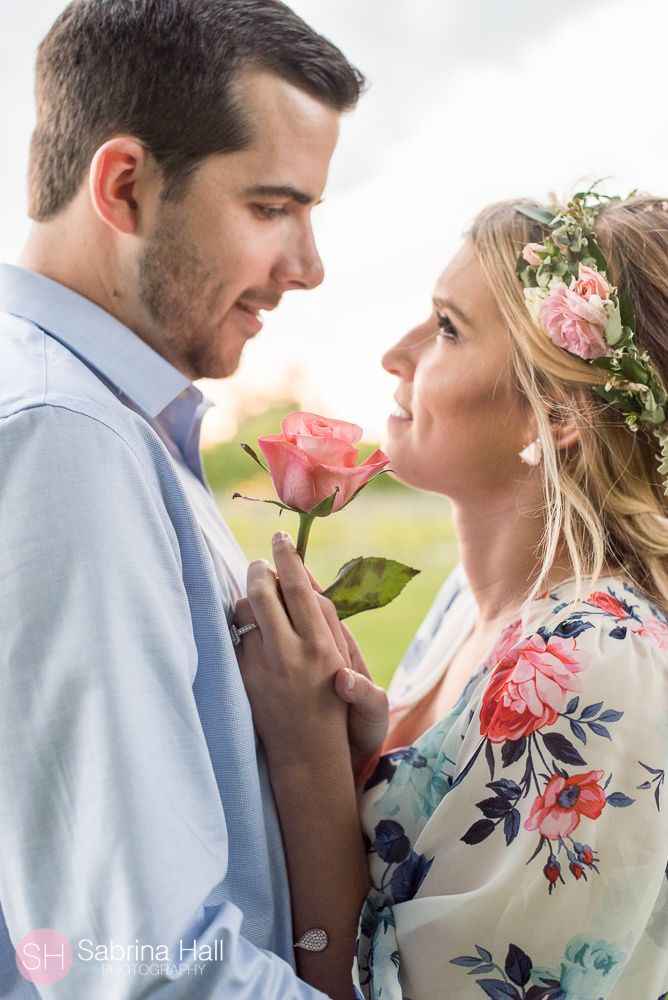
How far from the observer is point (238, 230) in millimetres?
1020

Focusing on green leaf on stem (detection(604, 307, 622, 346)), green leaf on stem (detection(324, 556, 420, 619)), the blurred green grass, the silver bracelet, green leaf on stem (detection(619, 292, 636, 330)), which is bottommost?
the blurred green grass

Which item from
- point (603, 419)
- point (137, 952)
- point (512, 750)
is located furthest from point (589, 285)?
point (137, 952)

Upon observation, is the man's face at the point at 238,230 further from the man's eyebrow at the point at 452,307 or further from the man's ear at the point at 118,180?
the man's eyebrow at the point at 452,307

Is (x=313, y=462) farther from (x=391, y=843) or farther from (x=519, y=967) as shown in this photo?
(x=519, y=967)

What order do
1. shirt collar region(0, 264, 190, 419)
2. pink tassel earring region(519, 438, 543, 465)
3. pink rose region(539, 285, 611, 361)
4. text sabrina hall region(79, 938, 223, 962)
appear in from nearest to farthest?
text sabrina hall region(79, 938, 223, 962) < shirt collar region(0, 264, 190, 419) < pink rose region(539, 285, 611, 361) < pink tassel earring region(519, 438, 543, 465)

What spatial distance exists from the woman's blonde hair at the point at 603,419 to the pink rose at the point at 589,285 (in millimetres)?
71

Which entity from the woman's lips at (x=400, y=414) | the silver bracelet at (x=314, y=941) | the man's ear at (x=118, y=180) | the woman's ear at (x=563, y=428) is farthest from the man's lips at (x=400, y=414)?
the silver bracelet at (x=314, y=941)

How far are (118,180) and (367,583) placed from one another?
0.63 m

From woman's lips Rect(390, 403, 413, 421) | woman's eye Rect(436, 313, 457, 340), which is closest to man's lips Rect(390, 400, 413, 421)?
woman's lips Rect(390, 403, 413, 421)

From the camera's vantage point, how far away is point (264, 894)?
0.87 metres

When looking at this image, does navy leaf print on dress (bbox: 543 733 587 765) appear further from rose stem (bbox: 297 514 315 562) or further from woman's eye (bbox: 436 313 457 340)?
woman's eye (bbox: 436 313 457 340)

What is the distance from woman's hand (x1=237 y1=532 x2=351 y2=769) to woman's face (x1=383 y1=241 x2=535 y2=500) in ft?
1.43

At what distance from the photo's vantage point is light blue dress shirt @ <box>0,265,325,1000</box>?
25.3 inches

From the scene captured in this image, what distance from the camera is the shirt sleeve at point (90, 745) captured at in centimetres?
64
